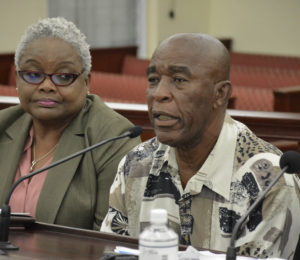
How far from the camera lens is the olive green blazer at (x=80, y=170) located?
9.46ft

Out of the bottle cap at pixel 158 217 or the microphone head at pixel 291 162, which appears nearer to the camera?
the bottle cap at pixel 158 217

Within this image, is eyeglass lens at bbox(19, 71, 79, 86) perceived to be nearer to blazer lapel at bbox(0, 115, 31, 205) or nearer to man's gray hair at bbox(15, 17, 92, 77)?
man's gray hair at bbox(15, 17, 92, 77)

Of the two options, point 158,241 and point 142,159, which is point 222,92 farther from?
point 158,241

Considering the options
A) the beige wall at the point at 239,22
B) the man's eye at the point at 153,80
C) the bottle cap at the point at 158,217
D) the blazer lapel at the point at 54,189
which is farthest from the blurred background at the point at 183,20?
the bottle cap at the point at 158,217

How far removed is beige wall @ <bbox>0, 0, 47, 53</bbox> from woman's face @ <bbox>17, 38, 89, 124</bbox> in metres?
6.00

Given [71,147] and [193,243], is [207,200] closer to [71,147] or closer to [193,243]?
[193,243]

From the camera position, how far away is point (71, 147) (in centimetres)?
300

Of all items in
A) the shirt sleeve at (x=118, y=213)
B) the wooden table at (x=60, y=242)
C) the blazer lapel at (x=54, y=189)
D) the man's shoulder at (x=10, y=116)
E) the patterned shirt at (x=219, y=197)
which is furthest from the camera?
the man's shoulder at (x=10, y=116)

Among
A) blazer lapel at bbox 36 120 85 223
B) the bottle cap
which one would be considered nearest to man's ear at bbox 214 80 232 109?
the bottle cap

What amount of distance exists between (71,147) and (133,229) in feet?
2.24

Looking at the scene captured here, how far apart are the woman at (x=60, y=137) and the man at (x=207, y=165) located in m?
0.56

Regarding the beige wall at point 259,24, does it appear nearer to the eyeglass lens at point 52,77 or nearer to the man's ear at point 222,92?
the eyeglass lens at point 52,77

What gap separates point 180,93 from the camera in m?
Result: 2.22

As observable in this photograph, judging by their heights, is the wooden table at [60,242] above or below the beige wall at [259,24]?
above
